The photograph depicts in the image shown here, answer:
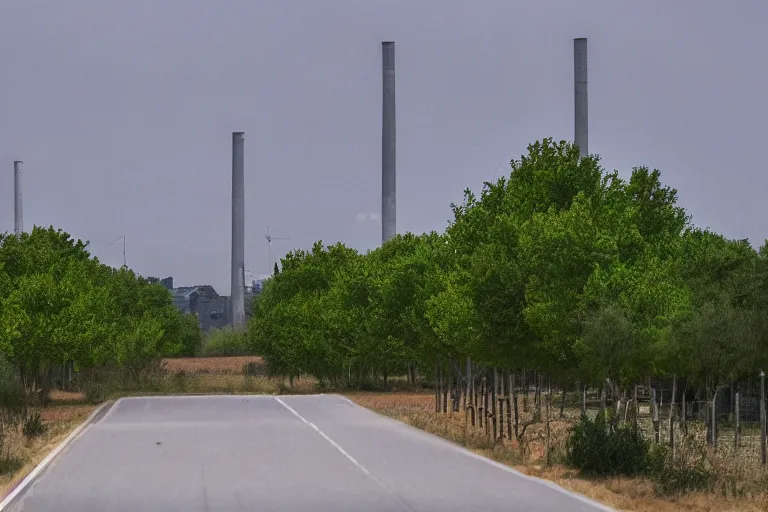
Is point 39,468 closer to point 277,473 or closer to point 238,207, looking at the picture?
point 277,473

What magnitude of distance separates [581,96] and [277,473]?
41.8 metres

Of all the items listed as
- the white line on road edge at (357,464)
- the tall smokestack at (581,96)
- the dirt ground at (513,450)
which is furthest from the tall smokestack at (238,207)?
the white line on road edge at (357,464)

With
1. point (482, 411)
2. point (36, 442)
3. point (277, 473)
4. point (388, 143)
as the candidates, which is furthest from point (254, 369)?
point (277, 473)

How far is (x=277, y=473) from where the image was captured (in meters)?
24.1

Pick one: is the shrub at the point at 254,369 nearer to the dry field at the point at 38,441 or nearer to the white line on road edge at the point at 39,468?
the dry field at the point at 38,441

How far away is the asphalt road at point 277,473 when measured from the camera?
19094 mm

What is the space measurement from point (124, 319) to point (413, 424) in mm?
42051

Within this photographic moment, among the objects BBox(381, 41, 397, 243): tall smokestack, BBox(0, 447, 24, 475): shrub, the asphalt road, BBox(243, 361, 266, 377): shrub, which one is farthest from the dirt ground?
BBox(243, 361, 266, 377): shrub

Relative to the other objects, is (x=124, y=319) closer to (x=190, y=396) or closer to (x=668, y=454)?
(x=190, y=396)

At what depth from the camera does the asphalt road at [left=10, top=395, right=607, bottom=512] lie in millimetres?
19094

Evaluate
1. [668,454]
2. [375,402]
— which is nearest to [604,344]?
[668,454]

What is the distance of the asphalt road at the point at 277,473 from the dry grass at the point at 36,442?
55 cm

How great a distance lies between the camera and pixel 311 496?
20.2 meters

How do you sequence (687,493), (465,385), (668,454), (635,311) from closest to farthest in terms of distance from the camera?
(687,493) < (668,454) < (635,311) < (465,385)
